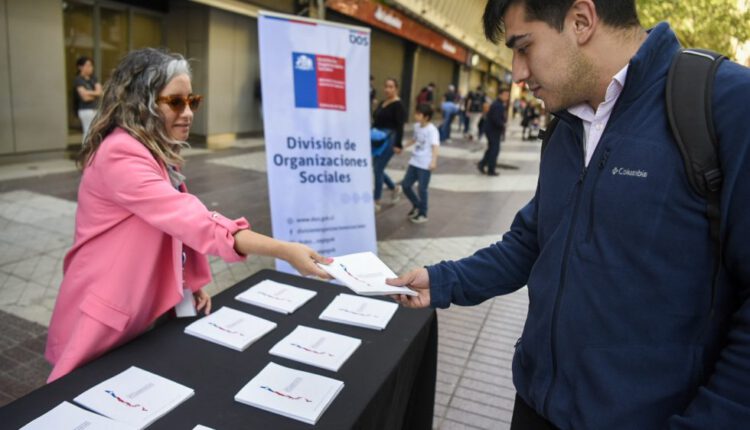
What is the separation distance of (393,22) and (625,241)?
57.0ft

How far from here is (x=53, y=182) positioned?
7.59 metres

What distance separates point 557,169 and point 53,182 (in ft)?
26.7

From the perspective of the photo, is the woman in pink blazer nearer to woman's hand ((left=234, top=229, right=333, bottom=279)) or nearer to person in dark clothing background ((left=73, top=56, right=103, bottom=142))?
woman's hand ((left=234, top=229, right=333, bottom=279))

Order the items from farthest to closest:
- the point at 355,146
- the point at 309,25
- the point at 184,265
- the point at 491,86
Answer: the point at 491,86 < the point at 355,146 < the point at 309,25 < the point at 184,265

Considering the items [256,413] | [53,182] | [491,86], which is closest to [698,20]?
[256,413]

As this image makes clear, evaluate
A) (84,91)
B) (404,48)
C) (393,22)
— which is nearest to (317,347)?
(84,91)

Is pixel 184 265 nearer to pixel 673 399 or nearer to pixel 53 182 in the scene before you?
pixel 673 399

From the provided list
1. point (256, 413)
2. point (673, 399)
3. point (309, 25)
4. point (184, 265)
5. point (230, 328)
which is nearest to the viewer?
point (673, 399)

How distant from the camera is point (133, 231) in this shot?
1846 mm

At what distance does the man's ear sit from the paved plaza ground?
231 cm

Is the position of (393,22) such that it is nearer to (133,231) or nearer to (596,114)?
(133,231)

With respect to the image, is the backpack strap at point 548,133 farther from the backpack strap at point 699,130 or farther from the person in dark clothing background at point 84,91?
the person in dark clothing background at point 84,91

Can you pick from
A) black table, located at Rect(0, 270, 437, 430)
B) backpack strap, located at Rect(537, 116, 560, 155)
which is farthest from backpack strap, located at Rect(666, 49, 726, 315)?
black table, located at Rect(0, 270, 437, 430)

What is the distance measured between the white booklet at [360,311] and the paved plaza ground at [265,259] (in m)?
1.05
